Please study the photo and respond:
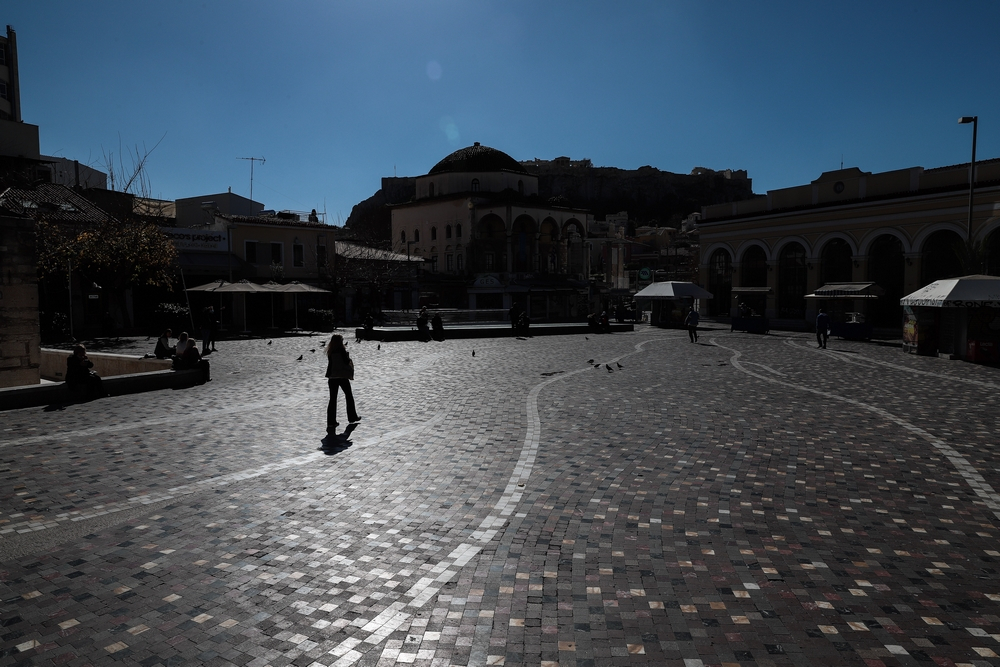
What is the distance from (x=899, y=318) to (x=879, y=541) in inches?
1551

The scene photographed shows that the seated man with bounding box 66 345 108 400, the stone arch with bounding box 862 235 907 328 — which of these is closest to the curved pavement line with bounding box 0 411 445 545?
the seated man with bounding box 66 345 108 400

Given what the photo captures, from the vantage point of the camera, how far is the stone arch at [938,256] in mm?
35750

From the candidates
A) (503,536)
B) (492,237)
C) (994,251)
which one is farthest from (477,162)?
(503,536)

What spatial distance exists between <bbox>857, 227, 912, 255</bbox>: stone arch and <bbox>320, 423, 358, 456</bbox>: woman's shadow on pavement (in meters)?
38.3

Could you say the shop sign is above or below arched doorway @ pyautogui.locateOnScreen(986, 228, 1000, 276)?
above

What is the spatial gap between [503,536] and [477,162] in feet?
205

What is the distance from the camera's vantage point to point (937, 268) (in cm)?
3656

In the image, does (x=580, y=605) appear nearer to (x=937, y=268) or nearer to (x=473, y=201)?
(x=937, y=268)

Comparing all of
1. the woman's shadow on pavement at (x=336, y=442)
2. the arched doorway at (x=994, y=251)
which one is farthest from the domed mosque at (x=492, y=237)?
the woman's shadow on pavement at (x=336, y=442)

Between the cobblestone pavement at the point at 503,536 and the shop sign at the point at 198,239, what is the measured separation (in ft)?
94.4

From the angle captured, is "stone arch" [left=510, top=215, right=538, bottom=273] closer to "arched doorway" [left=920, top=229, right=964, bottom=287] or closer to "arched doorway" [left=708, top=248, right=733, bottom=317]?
"arched doorway" [left=708, top=248, right=733, bottom=317]

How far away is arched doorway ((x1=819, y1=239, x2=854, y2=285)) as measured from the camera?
40812 mm

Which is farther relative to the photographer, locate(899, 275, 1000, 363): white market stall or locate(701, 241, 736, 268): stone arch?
locate(701, 241, 736, 268): stone arch

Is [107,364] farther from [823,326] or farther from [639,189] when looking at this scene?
[639,189]
